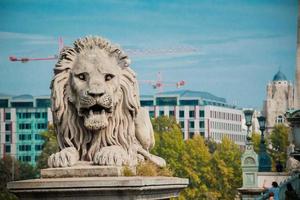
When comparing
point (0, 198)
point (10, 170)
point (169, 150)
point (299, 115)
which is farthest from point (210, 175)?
point (299, 115)

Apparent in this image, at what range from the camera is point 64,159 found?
49.9 ft

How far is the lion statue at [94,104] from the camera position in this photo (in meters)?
15.3

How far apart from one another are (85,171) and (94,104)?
729 mm

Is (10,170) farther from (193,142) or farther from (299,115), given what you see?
(299,115)

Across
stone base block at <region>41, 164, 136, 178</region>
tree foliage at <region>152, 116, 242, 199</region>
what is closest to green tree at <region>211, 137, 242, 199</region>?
tree foliage at <region>152, 116, 242, 199</region>

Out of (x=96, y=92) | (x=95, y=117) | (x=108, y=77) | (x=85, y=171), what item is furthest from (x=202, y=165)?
(x=85, y=171)

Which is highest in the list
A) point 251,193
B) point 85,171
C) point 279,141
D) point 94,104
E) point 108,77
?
point 279,141

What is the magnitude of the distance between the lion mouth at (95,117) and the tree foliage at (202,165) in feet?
471

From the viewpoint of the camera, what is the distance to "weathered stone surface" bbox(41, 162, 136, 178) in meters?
14.8

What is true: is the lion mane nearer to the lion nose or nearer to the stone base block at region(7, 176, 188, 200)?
the lion nose

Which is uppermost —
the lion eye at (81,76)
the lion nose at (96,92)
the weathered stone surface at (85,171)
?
the lion eye at (81,76)

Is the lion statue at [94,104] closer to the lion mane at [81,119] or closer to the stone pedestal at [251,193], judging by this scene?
the lion mane at [81,119]

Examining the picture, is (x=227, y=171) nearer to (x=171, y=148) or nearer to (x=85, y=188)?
(x=171, y=148)

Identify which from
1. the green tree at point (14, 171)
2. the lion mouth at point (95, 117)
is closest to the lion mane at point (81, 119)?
the lion mouth at point (95, 117)
